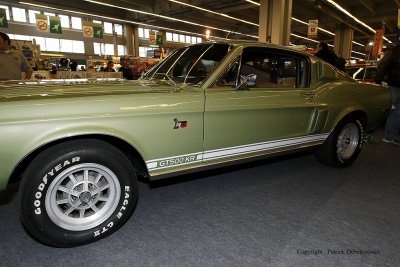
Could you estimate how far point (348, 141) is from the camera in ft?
13.6

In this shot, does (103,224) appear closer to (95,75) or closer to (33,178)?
(33,178)

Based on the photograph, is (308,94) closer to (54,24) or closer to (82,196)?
(82,196)

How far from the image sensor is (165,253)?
2100mm

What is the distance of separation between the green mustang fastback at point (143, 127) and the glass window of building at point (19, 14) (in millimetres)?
25249

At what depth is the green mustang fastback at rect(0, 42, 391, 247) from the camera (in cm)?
194

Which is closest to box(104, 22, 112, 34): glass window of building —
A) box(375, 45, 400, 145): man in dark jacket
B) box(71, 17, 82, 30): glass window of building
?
box(71, 17, 82, 30): glass window of building

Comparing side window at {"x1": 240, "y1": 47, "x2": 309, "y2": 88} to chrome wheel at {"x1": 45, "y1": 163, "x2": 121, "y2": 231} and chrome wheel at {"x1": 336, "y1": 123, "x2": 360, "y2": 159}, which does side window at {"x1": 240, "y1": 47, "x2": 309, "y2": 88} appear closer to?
chrome wheel at {"x1": 336, "y1": 123, "x2": 360, "y2": 159}

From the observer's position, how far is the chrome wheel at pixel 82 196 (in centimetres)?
208

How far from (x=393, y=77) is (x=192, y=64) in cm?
414

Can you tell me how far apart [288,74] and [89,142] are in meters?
2.42

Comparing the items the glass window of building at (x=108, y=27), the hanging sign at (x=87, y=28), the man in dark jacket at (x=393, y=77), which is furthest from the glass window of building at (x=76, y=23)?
the man in dark jacket at (x=393, y=77)

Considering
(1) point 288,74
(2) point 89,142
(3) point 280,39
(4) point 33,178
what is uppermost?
(3) point 280,39

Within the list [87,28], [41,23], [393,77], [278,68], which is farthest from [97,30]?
[278,68]

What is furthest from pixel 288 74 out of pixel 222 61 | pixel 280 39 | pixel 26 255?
pixel 280 39
